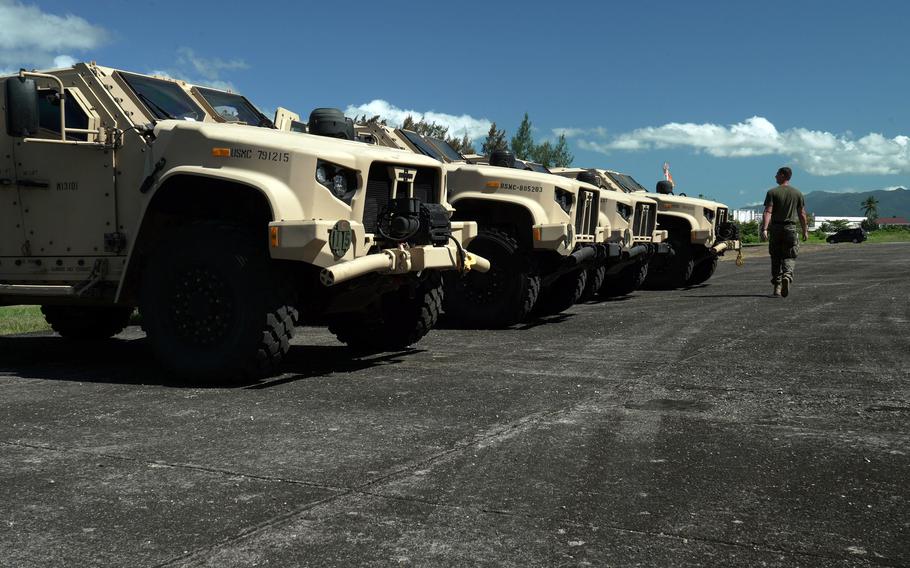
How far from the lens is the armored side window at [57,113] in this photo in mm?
6922

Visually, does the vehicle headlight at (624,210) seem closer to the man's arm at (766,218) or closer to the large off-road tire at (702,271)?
the man's arm at (766,218)

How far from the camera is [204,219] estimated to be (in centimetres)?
666

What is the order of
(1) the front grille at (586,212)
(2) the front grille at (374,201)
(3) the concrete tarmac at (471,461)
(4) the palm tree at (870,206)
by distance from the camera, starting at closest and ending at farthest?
(3) the concrete tarmac at (471,461), (2) the front grille at (374,201), (1) the front grille at (586,212), (4) the palm tree at (870,206)

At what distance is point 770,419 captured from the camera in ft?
16.5

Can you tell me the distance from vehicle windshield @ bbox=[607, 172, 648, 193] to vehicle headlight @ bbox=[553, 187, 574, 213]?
624 centimetres

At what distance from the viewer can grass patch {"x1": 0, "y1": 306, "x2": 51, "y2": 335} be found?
431 inches

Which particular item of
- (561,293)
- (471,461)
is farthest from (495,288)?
(471,461)

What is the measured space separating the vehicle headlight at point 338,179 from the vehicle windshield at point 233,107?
5.58 feet

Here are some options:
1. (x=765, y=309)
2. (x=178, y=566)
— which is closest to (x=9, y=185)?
(x=178, y=566)

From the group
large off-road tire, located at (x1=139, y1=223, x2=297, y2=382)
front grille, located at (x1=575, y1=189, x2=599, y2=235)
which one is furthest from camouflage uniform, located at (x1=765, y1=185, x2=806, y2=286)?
large off-road tire, located at (x1=139, y1=223, x2=297, y2=382)

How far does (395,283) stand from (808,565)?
167 inches

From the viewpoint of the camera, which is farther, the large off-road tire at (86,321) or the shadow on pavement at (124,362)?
the large off-road tire at (86,321)

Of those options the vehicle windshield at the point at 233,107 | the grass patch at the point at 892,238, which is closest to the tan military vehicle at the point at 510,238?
the vehicle windshield at the point at 233,107

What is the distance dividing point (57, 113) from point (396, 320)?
292 centimetres
